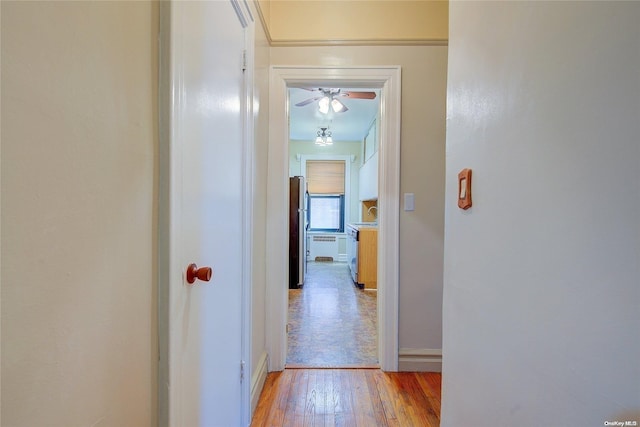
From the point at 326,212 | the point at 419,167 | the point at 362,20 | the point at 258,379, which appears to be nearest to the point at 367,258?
the point at 326,212

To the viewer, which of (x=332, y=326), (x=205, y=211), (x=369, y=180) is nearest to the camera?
(x=205, y=211)

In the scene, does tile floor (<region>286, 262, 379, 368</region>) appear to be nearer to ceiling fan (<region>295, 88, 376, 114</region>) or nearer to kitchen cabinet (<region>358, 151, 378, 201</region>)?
kitchen cabinet (<region>358, 151, 378, 201</region>)

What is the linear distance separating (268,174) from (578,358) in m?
1.78

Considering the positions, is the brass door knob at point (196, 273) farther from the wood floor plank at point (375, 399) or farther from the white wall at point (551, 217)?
the wood floor plank at point (375, 399)

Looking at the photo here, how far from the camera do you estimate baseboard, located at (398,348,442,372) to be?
2049 millimetres

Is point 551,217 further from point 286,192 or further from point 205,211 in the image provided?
point 286,192

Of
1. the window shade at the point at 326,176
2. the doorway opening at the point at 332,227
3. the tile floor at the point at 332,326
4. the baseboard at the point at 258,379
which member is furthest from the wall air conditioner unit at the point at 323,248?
the baseboard at the point at 258,379

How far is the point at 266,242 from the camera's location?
201cm

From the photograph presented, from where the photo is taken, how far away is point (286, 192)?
2068 millimetres

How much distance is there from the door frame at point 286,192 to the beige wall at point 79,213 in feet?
4.32

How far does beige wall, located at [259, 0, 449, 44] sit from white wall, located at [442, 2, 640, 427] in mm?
1181

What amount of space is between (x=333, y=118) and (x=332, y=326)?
10.3 feet

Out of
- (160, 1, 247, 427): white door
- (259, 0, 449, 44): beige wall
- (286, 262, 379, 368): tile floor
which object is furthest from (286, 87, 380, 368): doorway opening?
(160, 1, 247, 427): white door

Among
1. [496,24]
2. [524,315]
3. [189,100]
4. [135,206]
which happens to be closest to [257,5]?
[189,100]
